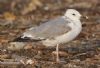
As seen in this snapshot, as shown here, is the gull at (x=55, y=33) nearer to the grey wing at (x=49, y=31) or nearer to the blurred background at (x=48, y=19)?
the grey wing at (x=49, y=31)

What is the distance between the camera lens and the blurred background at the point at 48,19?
754 centimetres

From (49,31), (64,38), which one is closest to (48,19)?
(49,31)

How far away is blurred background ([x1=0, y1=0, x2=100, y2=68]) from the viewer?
24.7ft

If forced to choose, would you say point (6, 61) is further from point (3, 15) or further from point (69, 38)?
point (3, 15)

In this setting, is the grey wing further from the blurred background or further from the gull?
the blurred background

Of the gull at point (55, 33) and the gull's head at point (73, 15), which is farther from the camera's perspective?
the gull's head at point (73, 15)

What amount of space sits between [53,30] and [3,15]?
15.9 ft

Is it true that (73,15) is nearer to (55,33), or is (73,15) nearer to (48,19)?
(55,33)

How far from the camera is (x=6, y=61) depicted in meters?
6.96

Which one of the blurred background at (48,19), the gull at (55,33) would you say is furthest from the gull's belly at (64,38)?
the blurred background at (48,19)

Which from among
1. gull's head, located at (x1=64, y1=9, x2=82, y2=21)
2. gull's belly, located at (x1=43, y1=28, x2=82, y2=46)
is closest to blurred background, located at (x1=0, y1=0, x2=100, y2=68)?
gull's belly, located at (x1=43, y1=28, x2=82, y2=46)

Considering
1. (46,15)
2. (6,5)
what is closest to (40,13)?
(46,15)

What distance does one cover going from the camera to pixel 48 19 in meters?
10.6

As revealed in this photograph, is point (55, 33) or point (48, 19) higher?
point (48, 19)
